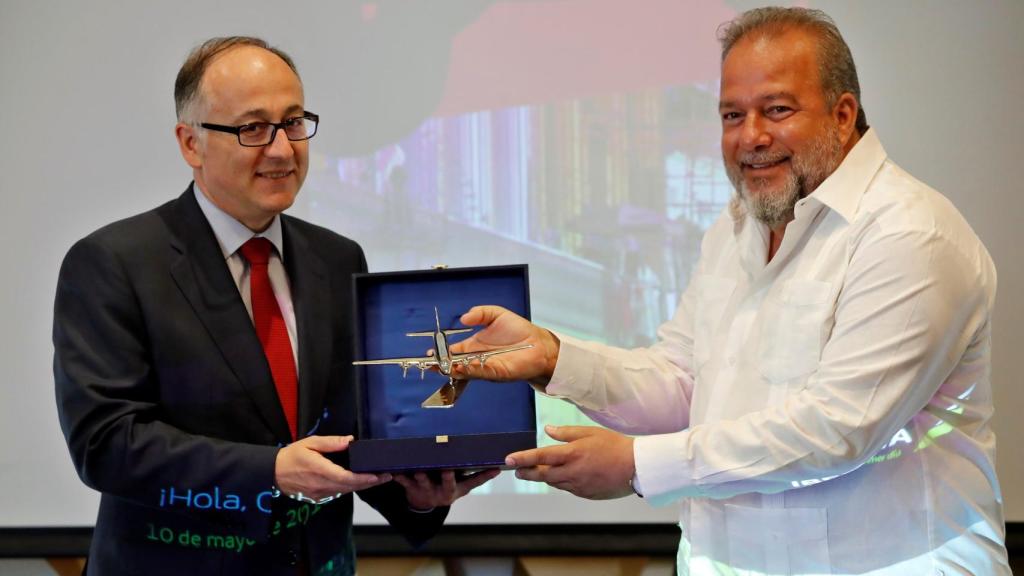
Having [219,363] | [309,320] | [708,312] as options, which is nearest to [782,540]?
[708,312]

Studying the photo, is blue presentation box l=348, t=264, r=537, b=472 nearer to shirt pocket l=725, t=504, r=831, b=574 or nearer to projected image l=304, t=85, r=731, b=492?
shirt pocket l=725, t=504, r=831, b=574

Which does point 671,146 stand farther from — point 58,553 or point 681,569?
point 58,553

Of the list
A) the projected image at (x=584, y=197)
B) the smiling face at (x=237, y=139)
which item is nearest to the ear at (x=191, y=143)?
the smiling face at (x=237, y=139)

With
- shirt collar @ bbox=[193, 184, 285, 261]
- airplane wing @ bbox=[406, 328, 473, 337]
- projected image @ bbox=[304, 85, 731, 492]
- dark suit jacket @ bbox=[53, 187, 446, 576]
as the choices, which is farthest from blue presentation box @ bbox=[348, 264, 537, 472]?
projected image @ bbox=[304, 85, 731, 492]

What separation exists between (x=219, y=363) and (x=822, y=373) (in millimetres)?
1198

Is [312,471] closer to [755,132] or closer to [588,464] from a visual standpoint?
[588,464]

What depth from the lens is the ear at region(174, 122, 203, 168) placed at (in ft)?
7.10

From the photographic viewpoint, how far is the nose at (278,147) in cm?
214

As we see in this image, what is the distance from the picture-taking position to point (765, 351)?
2107mm

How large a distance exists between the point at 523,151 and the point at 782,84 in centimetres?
207

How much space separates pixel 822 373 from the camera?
6.50 ft

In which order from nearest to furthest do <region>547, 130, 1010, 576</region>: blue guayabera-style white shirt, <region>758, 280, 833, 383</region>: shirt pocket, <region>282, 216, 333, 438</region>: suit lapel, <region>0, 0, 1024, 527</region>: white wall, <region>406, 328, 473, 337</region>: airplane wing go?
<region>547, 130, 1010, 576</region>: blue guayabera-style white shirt
<region>758, 280, 833, 383</region>: shirt pocket
<region>282, 216, 333, 438</region>: suit lapel
<region>406, 328, 473, 337</region>: airplane wing
<region>0, 0, 1024, 527</region>: white wall

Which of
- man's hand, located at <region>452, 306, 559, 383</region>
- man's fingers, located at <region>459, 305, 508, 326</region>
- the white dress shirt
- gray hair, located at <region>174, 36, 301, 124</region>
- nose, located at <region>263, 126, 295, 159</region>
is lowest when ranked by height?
man's hand, located at <region>452, 306, 559, 383</region>

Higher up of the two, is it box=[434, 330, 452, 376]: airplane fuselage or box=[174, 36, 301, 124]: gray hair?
box=[174, 36, 301, 124]: gray hair
